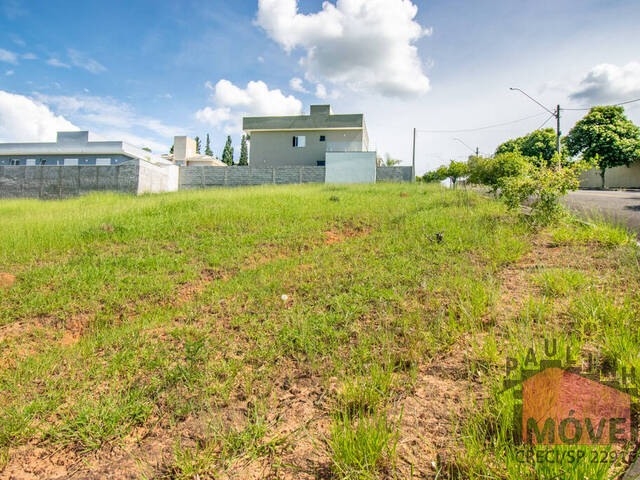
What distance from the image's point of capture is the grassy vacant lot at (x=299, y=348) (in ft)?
6.28

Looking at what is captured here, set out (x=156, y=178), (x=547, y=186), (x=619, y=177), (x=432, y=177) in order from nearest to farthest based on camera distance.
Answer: (x=547, y=186)
(x=156, y=178)
(x=619, y=177)
(x=432, y=177)

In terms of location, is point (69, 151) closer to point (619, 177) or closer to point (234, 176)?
point (234, 176)

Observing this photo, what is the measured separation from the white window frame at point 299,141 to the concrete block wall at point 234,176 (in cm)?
752

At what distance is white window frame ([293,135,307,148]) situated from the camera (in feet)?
95.4

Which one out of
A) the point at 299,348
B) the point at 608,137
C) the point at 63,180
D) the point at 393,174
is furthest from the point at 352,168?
the point at 608,137

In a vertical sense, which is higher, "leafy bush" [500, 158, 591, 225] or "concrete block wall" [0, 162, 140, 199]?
"concrete block wall" [0, 162, 140, 199]

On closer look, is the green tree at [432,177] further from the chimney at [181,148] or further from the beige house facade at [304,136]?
the chimney at [181,148]

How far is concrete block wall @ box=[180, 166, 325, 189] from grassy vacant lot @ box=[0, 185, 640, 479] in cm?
1638

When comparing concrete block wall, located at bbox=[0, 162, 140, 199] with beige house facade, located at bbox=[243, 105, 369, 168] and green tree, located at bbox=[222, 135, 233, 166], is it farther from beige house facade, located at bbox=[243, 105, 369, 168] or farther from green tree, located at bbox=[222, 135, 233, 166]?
green tree, located at bbox=[222, 135, 233, 166]

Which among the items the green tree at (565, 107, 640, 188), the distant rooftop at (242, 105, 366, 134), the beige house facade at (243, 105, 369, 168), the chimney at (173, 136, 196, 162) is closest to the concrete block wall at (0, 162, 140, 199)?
the beige house facade at (243, 105, 369, 168)

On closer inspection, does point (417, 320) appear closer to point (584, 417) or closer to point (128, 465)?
point (584, 417)

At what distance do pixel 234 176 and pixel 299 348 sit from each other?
68.2 ft

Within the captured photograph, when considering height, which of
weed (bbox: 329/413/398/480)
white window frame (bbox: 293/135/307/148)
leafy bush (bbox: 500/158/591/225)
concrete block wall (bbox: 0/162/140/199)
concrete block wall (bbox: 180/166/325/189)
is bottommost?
weed (bbox: 329/413/398/480)

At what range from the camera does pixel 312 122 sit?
93.2 ft
